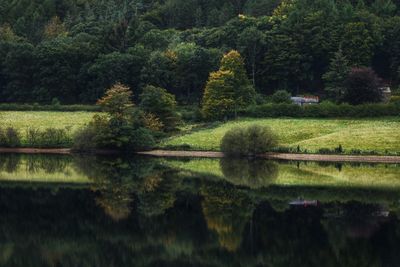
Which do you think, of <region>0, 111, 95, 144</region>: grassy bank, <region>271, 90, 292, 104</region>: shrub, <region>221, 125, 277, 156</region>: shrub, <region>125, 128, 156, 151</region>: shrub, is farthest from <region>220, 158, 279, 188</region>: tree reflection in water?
<region>271, 90, 292, 104</region>: shrub

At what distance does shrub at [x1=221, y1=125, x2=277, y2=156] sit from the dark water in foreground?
11.4 m

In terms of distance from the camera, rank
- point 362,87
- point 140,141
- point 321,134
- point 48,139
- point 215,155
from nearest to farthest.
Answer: point 215,155 < point 140,141 < point 321,134 < point 48,139 < point 362,87

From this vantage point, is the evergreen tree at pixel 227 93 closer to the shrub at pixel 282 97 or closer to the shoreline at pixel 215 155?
the shrub at pixel 282 97

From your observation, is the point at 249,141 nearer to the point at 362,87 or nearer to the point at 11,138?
the point at 362,87

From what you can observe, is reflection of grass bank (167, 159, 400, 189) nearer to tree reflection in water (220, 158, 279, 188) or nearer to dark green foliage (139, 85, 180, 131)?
tree reflection in water (220, 158, 279, 188)

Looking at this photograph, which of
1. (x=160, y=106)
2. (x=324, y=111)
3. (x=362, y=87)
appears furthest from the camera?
(x=362, y=87)

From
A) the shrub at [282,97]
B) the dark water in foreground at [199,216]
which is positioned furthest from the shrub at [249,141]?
the shrub at [282,97]

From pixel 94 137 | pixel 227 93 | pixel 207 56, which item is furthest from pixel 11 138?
pixel 207 56

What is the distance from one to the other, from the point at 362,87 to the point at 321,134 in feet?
44.6

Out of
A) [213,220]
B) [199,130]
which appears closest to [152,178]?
[213,220]

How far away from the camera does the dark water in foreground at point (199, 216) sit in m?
32.5

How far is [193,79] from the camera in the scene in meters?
107

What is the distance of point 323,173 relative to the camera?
198ft

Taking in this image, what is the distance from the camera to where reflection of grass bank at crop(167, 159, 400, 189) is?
53656 millimetres
